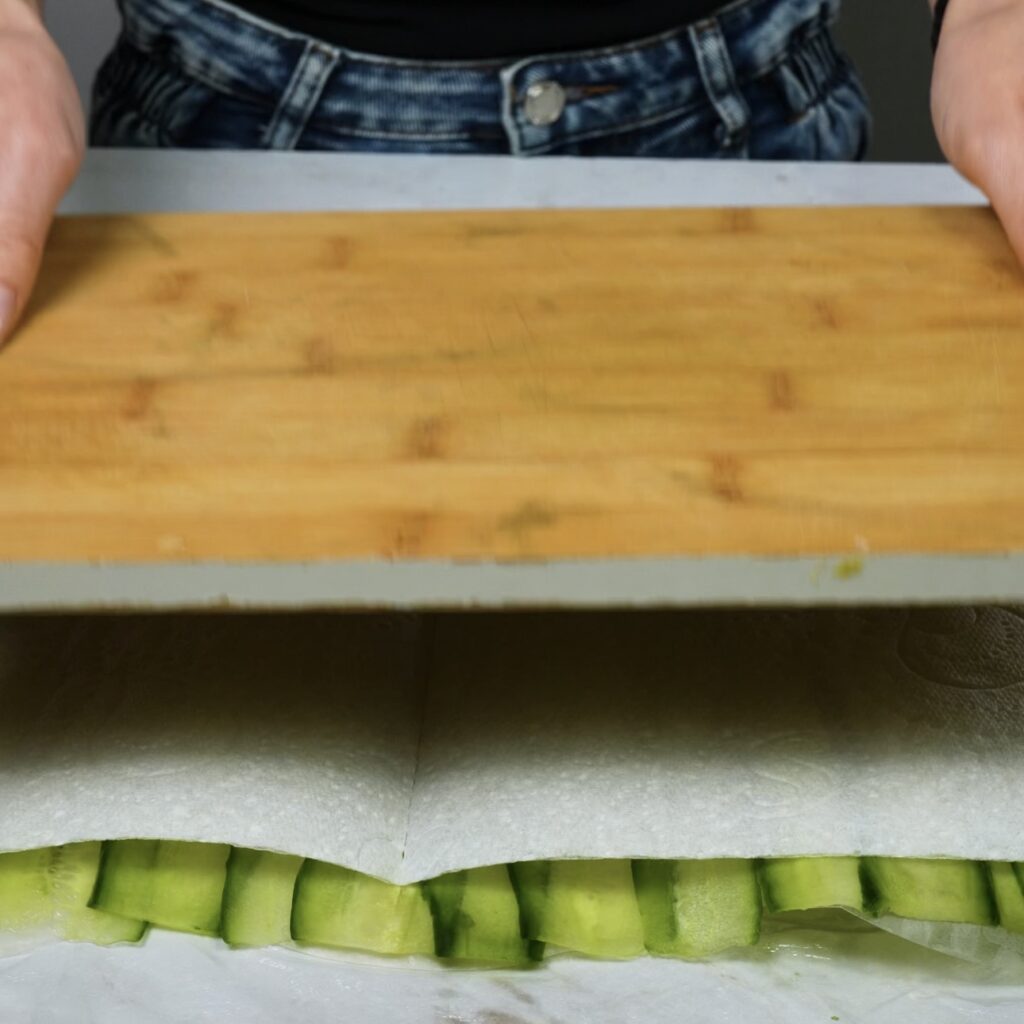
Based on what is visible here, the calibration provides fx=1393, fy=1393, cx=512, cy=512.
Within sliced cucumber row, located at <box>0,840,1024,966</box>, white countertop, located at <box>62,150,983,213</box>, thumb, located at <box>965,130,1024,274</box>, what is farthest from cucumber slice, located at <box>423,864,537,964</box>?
white countertop, located at <box>62,150,983,213</box>

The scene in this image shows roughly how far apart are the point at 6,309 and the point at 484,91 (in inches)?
19.0

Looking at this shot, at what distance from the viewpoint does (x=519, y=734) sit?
2.04 ft

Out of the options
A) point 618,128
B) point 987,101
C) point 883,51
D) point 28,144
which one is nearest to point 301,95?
point 618,128

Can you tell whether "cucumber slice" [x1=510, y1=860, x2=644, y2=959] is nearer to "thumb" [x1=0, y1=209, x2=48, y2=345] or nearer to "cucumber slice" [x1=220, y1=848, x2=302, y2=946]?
"cucumber slice" [x1=220, y1=848, x2=302, y2=946]

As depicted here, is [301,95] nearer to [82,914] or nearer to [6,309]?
[6,309]

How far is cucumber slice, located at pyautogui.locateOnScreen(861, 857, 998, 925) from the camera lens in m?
0.57

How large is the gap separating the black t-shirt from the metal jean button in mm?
24

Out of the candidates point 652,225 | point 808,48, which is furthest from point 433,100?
point 652,225

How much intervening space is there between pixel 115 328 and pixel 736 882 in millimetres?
342

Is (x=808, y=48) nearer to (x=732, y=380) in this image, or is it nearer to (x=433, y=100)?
(x=433, y=100)

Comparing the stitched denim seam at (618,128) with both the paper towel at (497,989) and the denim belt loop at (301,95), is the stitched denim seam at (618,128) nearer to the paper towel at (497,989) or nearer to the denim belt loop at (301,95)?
the denim belt loop at (301,95)

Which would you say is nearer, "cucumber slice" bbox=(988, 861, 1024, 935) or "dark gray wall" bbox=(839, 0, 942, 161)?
"cucumber slice" bbox=(988, 861, 1024, 935)

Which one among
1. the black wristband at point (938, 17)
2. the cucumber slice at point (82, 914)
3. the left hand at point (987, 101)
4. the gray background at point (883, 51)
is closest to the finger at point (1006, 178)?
the left hand at point (987, 101)

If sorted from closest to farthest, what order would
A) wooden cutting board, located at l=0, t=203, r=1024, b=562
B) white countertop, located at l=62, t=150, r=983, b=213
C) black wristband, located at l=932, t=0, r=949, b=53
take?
1. wooden cutting board, located at l=0, t=203, r=1024, b=562
2. black wristband, located at l=932, t=0, r=949, b=53
3. white countertop, located at l=62, t=150, r=983, b=213
